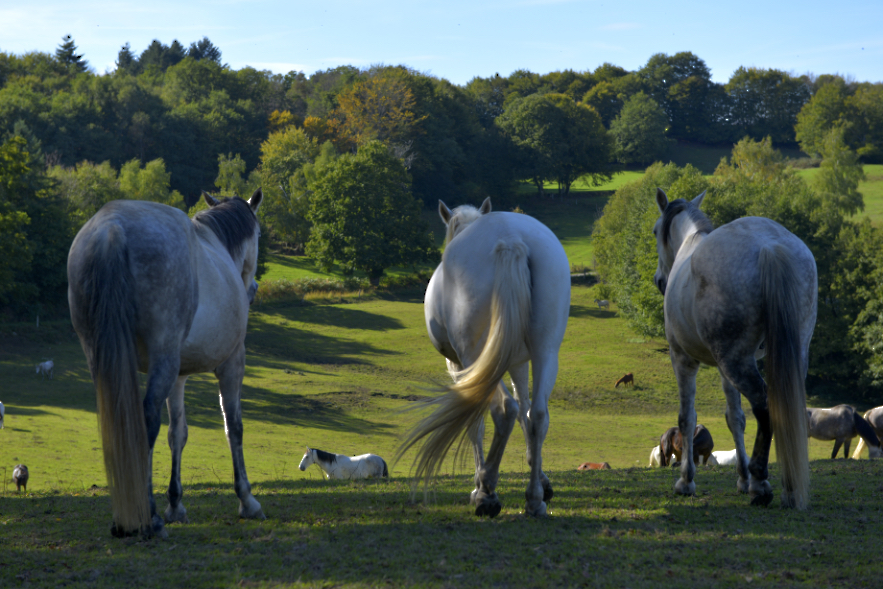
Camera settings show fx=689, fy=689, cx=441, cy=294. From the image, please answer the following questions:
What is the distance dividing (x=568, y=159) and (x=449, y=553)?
93.5 metres

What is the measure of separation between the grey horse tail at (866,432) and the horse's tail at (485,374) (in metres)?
14.6

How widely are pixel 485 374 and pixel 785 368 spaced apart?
280 cm

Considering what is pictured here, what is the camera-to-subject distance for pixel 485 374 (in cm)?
561

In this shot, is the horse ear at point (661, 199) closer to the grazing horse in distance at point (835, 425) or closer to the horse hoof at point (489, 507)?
the horse hoof at point (489, 507)

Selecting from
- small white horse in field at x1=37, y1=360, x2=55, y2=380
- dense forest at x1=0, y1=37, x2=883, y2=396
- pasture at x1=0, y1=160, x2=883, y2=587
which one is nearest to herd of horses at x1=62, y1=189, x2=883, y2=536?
pasture at x1=0, y1=160, x2=883, y2=587

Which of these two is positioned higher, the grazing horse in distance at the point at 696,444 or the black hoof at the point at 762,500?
the black hoof at the point at 762,500

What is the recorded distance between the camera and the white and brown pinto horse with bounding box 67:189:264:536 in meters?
5.07

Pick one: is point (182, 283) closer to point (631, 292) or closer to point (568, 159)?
point (631, 292)

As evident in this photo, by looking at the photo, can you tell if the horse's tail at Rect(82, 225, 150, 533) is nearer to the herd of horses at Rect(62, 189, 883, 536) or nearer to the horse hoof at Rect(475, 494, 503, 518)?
the herd of horses at Rect(62, 189, 883, 536)

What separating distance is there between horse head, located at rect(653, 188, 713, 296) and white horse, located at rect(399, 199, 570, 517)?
263 centimetres

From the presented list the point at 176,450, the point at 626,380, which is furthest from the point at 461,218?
the point at 626,380

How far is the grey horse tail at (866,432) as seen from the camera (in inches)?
644

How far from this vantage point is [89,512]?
6.91 meters

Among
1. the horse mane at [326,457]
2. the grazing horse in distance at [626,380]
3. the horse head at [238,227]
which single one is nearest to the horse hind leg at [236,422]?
the horse head at [238,227]
